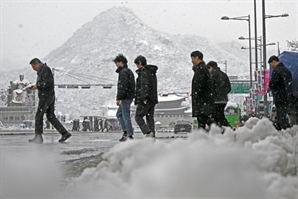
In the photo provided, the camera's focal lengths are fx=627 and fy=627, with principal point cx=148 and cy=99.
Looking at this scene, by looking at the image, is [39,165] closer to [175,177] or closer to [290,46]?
[175,177]

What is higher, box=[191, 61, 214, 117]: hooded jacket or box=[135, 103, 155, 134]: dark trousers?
box=[191, 61, 214, 117]: hooded jacket

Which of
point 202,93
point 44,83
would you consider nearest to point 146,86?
point 202,93

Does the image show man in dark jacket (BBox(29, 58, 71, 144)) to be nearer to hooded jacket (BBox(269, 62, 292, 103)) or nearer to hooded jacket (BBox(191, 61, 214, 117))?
hooded jacket (BBox(191, 61, 214, 117))

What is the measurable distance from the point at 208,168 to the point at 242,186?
0.19 meters

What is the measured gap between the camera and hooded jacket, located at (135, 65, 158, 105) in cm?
1059

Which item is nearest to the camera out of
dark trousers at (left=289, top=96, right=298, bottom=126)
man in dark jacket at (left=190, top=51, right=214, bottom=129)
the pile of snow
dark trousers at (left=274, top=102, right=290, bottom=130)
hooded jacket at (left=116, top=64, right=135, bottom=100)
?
the pile of snow

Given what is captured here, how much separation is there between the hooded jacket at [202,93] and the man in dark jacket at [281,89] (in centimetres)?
277

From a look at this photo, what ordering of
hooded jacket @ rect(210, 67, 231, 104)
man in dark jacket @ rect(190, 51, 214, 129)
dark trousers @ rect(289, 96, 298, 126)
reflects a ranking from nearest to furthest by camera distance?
1. man in dark jacket @ rect(190, 51, 214, 129)
2. hooded jacket @ rect(210, 67, 231, 104)
3. dark trousers @ rect(289, 96, 298, 126)

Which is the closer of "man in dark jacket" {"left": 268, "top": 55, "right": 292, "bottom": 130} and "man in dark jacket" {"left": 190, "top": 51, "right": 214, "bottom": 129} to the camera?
"man in dark jacket" {"left": 190, "top": 51, "right": 214, "bottom": 129}

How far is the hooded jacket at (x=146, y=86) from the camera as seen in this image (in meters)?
10.6

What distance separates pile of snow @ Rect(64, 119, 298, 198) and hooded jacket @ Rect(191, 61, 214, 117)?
16.1 feet

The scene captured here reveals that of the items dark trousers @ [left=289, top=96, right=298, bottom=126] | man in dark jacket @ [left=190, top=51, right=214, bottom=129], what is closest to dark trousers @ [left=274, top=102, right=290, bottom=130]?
dark trousers @ [left=289, top=96, right=298, bottom=126]

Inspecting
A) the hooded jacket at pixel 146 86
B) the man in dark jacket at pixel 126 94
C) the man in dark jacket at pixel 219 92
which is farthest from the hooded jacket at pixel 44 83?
the man in dark jacket at pixel 219 92

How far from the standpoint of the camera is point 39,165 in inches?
190
